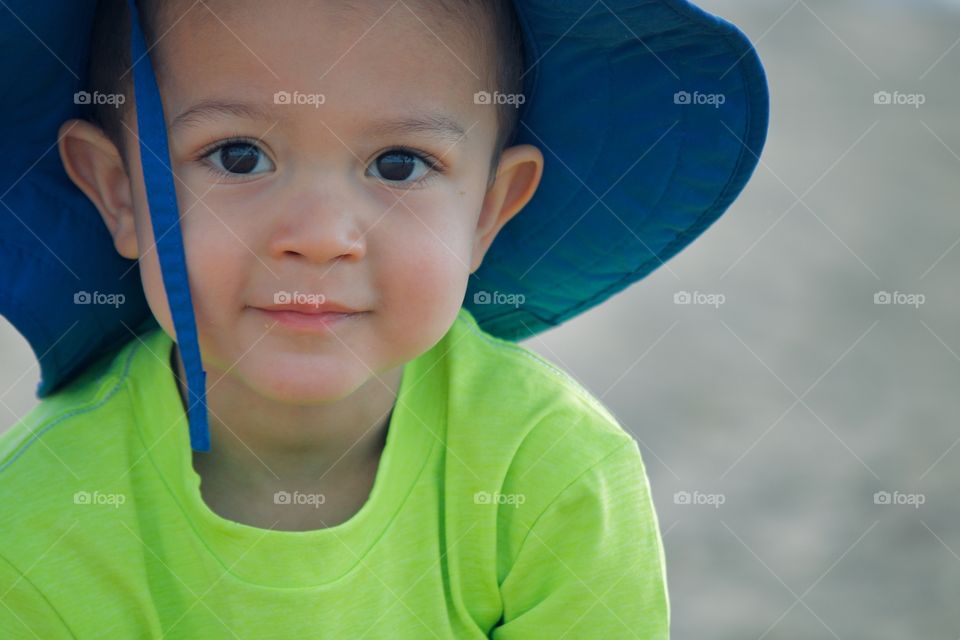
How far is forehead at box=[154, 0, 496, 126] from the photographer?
1.38 metres

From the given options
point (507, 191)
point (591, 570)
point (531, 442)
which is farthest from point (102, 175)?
point (591, 570)

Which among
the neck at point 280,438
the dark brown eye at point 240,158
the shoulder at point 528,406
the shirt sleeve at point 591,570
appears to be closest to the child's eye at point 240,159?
the dark brown eye at point 240,158

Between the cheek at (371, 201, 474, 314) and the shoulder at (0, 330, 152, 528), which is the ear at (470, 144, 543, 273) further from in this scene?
the shoulder at (0, 330, 152, 528)

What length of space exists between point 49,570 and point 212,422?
0.28m

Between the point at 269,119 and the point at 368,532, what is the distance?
520 millimetres

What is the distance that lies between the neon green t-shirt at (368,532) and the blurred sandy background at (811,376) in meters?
0.65

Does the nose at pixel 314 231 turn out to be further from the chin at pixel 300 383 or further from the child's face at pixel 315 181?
the chin at pixel 300 383

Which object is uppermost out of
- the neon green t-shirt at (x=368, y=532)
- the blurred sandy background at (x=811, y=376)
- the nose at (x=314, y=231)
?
the nose at (x=314, y=231)

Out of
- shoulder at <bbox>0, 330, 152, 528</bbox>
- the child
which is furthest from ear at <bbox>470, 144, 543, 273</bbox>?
shoulder at <bbox>0, 330, 152, 528</bbox>

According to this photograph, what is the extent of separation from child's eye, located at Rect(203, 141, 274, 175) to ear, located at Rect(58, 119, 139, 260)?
203 millimetres

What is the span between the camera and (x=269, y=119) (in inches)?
54.8

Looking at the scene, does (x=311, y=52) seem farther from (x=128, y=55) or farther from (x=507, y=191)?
(x=507, y=191)

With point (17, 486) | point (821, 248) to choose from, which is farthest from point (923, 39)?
point (17, 486)

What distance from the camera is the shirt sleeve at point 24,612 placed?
57.4 inches
